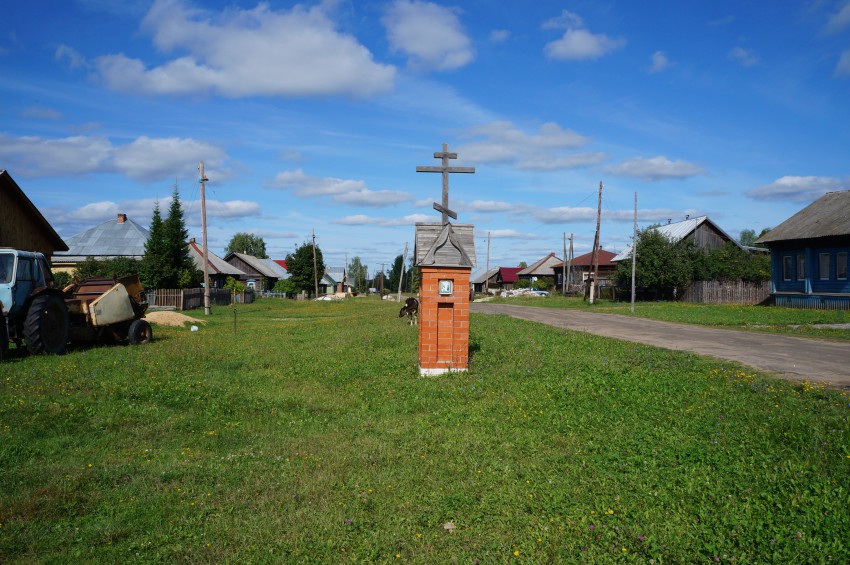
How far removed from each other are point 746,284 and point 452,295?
32756 millimetres

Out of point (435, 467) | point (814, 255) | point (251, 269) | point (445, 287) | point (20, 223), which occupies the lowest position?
point (435, 467)

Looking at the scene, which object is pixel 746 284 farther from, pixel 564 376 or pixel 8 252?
pixel 8 252

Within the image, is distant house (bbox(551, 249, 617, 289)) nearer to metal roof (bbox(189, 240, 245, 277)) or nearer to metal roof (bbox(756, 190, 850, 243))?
metal roof (bbox(756, 190, 850, 243))

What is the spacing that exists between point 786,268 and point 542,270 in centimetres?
6237

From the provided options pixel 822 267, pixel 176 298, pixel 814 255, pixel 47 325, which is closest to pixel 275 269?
pixel 176 298

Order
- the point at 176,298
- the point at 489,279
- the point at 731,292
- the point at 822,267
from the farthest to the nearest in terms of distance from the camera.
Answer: the point at 489,279
the point at 176,298
the point at 731,292
the point at 822,267

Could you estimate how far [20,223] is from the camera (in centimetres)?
2478

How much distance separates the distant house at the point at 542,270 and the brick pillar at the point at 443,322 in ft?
264

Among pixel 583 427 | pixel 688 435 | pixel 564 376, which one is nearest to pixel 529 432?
pixel 583 427

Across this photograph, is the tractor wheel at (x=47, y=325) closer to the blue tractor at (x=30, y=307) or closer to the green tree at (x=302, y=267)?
the blue tractor at (x=30, y=307)

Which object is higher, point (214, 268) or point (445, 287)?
point (214, 268)

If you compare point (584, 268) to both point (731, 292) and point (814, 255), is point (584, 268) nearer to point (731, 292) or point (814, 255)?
point (731, 292)

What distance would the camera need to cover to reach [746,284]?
38594 millimetres

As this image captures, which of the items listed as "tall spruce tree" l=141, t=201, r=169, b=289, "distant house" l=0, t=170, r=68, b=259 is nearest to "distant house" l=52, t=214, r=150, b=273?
"tall spruce tree" l=141, t=201, r=169, b=289
